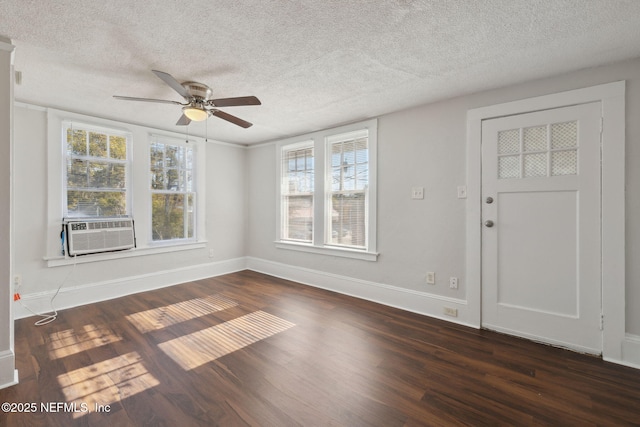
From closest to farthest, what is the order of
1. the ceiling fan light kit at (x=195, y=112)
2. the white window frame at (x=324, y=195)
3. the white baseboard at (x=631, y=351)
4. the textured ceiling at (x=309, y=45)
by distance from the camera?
the textured ceiling at (x=309, y=45), the white baseboard at (x=631, y=351), the ceiling fan light kit at (x=195, y=112), the white window frame at (x=324, y=195)

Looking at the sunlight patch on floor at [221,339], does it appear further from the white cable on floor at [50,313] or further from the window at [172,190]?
the window at [172,190]

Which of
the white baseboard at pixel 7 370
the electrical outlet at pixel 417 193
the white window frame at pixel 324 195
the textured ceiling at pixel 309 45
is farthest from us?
the white window frame at pixel 324 195

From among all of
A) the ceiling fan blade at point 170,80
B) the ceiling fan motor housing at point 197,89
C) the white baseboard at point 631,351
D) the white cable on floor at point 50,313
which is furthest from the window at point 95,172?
the white baseboard at point 631,351

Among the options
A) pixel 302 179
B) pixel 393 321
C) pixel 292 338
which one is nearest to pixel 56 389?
pixel 292 338

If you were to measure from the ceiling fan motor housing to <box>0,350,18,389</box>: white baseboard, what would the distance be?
232cm

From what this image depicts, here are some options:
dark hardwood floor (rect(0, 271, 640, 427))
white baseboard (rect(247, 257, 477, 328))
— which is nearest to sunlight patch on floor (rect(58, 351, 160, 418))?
dark hardwood floor (rect(0, 271, 640, 427))

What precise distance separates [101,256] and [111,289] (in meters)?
0.46

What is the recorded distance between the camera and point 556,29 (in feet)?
5.89

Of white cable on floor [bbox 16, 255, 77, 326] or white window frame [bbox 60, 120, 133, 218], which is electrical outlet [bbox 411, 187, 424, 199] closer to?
white window frame [bbox 60, 120, 133, 218]

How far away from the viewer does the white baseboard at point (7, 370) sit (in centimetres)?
187

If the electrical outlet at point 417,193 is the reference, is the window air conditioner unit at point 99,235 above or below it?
below

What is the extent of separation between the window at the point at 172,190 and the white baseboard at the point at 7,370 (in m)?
2.35

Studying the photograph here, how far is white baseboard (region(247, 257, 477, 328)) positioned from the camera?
2.99 metres

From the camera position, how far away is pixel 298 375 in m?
2.02
